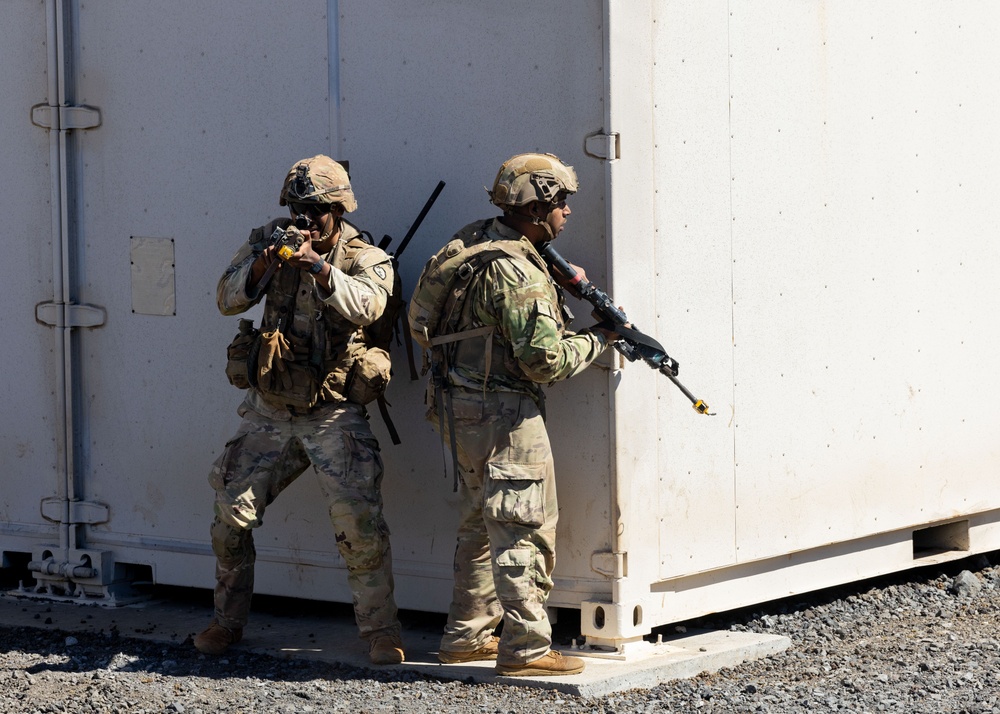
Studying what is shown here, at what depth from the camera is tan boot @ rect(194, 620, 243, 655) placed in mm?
6109

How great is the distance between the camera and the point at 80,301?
7.03 metres

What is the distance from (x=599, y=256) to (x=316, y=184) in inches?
44.3

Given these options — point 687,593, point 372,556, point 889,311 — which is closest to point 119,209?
point 372,556

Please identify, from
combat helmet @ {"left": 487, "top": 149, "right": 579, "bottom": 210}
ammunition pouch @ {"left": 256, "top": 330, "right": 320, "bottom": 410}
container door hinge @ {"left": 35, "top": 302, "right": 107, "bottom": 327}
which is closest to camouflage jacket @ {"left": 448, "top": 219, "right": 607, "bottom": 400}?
combat helmet @ {"left": 487, "top": 149, "right": 579, "bottom": 210}

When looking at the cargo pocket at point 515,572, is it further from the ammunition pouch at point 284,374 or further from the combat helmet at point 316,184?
the combat helmet at point 316,184

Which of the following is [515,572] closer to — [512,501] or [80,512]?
[512,501]

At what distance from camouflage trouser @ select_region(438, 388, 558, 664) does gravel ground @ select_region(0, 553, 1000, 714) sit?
0.25 m

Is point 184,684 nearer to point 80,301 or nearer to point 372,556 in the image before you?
point 372,556

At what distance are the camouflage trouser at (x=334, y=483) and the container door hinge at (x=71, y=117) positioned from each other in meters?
1.80

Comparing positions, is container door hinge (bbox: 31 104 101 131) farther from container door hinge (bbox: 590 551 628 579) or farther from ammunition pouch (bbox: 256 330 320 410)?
container door hinge (bbox: 590 551 628 579)

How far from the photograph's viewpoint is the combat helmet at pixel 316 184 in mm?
5680

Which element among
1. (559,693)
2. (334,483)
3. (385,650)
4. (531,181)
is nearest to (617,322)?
(531,181)

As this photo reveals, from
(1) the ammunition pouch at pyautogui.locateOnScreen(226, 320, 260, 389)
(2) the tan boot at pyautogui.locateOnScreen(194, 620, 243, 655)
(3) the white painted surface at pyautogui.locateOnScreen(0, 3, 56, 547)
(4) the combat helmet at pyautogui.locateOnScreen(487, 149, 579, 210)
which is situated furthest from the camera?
(3) the white painted surface at pyautogui.locateOnScreen(0, 3, 56, 547)

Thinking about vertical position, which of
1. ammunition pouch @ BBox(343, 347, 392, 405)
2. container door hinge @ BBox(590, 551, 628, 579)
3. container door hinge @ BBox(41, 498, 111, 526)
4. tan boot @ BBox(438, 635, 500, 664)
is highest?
ammunition pouch @ BBox(343, 347, 392, 405)
